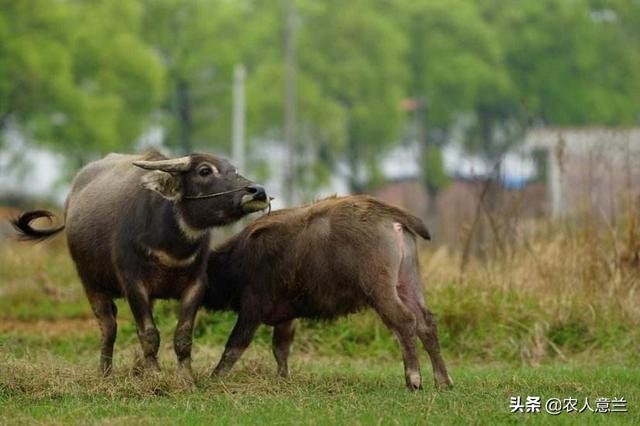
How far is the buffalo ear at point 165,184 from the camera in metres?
10.5

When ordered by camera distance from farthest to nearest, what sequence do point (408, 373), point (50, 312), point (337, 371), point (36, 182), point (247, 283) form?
point (36, 182) → point (50, 312) → point (337, 371) → point (247, 283) → point (408, 373)

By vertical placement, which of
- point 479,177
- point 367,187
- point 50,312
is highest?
point 479,177

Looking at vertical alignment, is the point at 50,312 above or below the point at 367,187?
above

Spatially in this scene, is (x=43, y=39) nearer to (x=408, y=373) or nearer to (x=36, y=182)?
(x=36, y=182)

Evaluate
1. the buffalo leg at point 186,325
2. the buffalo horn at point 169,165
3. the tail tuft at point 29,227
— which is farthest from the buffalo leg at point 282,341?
the tail tuft at point 29,227

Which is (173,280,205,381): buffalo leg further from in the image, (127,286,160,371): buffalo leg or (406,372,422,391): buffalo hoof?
(406,372,422,391): buffalo hoof

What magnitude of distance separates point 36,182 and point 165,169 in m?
30.8

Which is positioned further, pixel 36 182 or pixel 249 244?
pixel 36 182

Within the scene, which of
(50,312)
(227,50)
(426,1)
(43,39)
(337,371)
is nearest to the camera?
(337,371)

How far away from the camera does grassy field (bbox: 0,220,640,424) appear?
29.3ft

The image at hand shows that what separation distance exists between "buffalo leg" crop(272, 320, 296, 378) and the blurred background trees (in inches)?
1347

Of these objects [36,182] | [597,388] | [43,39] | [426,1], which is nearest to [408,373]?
[597,388]

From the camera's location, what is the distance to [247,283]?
11.0 metres

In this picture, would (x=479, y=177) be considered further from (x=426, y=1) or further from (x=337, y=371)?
(x=426, y=1)
